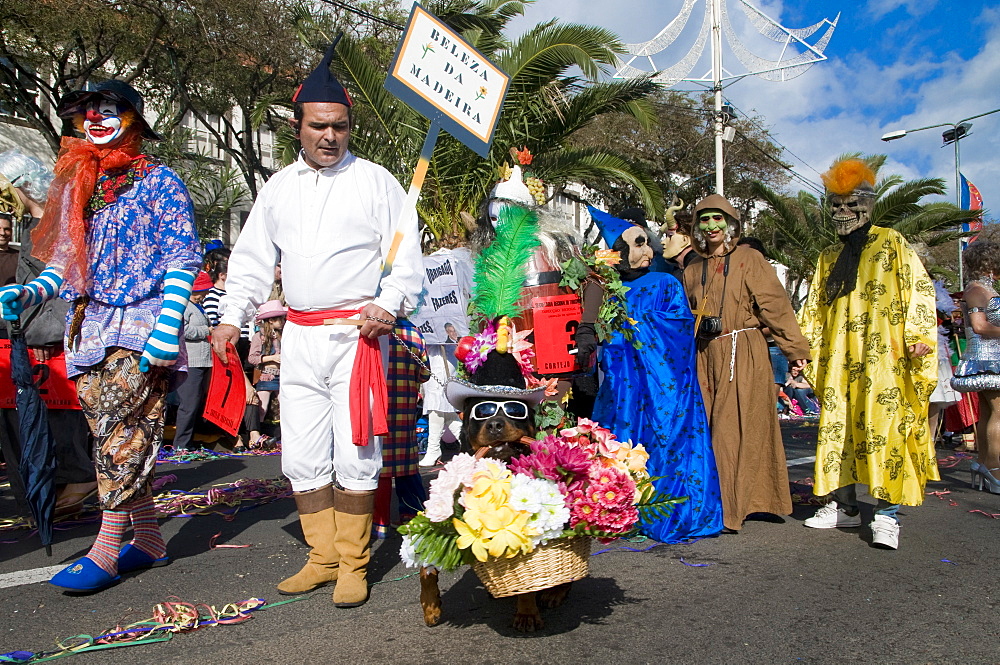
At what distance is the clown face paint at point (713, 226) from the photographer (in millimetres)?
5262

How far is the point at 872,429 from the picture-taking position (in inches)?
188

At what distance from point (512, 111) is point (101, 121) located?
350 inches

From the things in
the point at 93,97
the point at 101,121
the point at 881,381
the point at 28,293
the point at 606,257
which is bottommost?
the point at 881,381

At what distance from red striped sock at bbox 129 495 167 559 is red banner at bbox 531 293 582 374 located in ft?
7.09

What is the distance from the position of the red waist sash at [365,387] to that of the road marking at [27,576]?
1771 millimetres

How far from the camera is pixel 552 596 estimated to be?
3371mm

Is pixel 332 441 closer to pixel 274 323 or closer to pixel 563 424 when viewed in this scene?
pixel 563 424

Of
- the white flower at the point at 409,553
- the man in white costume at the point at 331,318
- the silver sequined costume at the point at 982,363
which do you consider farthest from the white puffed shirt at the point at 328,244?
the silver sequined costume at the point at 982,363

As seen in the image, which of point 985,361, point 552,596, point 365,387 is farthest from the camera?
point 985,361

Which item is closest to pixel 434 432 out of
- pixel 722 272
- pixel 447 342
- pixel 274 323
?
pixel 447 342

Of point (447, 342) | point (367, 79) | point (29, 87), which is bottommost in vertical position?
point (447, 342)

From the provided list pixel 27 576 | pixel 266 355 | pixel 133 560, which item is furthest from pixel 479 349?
pixel 266 355

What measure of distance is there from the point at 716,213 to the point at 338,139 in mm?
2687

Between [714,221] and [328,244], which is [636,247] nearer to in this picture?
[714,221]
